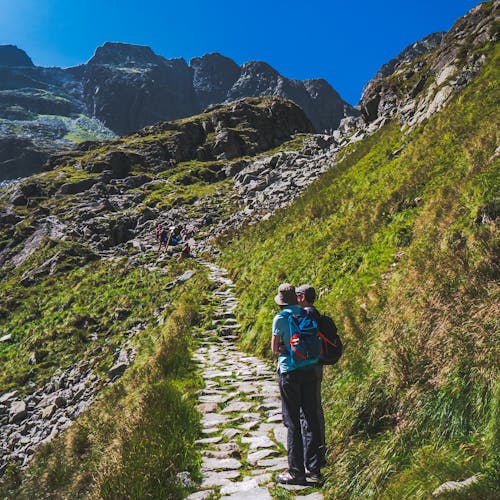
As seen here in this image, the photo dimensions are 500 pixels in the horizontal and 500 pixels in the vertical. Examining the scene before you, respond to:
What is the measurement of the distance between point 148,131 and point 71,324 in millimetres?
95361

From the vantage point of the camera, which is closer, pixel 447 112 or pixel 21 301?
pixel 447 112

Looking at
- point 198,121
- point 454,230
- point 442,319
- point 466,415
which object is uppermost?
point 198,121

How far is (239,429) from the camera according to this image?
23.9 ft

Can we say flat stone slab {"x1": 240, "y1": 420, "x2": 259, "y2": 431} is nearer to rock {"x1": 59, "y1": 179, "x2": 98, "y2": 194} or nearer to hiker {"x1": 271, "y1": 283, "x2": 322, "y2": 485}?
hiker {"x1": 271, "y1": 283, "x2": 322, "y2": 485}

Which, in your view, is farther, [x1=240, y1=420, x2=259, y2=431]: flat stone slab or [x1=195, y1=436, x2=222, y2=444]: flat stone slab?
[x1=240, y1=420, x2=259, y2=431]: flat stone slab

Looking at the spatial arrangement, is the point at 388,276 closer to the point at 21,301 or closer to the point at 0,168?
the point at 21,301

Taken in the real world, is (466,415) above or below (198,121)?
below

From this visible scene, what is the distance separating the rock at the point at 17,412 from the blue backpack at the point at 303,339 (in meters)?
14.9

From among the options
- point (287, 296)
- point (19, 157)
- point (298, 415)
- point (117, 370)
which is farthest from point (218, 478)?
point (19, 157)

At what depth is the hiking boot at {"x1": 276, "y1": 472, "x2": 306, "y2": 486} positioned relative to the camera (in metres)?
5.10

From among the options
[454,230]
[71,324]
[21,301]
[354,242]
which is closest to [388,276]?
[454,230]

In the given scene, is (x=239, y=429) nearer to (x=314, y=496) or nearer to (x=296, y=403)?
(x=296, y=403)

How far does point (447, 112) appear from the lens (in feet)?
59.7

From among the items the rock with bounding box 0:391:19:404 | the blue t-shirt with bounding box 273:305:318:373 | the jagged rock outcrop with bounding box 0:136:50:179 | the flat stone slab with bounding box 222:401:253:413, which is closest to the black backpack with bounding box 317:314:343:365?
the blue t-shirt with bounding box 273:305:318:373
